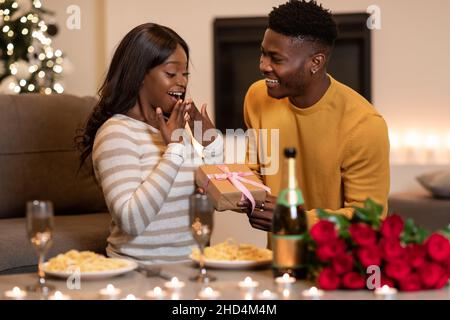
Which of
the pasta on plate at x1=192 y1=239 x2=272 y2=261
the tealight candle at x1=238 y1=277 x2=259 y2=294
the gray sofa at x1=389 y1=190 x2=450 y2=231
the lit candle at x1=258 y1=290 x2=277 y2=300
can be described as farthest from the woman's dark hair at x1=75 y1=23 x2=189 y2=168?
the gray sofa at x1=389 y1=190 x2=450 y2=231

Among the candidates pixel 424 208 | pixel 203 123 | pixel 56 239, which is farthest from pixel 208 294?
pixel 424 208

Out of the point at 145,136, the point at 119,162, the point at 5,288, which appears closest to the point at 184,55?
the point at 145,136

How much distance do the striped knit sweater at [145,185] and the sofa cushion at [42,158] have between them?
1.12 meters

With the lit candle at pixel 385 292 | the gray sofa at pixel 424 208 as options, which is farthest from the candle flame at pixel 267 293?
the gray sofa at pixel 424 208

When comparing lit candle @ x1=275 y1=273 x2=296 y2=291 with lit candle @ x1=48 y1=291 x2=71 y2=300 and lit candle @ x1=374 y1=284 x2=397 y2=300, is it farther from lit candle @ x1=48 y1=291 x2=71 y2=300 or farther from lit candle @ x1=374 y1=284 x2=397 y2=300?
lit candle @ x1=48 y1=291 x2=71 y2=300

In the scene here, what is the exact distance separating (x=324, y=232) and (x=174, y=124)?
2.43ft

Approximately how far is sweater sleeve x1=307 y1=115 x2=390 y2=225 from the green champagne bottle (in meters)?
0.83

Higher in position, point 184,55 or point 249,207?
point 184,55

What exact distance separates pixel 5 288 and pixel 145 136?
756mm

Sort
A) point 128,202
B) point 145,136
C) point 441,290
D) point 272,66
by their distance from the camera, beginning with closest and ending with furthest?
point 441,290, point 128,202, point 145,136, point 272,66

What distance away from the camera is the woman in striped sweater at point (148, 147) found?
2113 millimetres

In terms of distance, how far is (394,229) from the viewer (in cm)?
161

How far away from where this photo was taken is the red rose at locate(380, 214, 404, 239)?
5.27 ft

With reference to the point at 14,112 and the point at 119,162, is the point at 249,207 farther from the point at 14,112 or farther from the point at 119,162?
the point at 14,112
